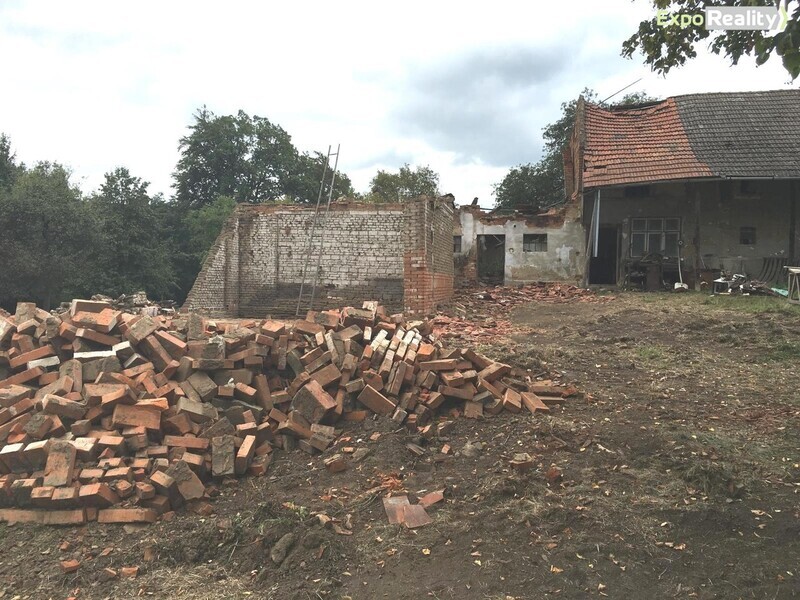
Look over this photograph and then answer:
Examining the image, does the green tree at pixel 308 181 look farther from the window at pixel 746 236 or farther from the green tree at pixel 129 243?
the window at pixel 746 236

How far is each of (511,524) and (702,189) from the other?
1693cm

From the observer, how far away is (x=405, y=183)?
3531cm

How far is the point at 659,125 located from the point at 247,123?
32.8 m

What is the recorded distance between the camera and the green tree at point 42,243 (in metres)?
22.2

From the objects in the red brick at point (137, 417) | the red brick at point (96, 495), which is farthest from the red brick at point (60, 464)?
the red brick at point (137, 417)

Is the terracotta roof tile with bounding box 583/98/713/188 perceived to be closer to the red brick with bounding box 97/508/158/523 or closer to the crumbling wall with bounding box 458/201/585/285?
the crumbling wall with bounding box 458/201/585/285

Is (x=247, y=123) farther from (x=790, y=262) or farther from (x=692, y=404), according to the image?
(x=692, y=404)

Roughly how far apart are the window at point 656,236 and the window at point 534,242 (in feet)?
10.4

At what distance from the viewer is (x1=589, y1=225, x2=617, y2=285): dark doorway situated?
768 inches

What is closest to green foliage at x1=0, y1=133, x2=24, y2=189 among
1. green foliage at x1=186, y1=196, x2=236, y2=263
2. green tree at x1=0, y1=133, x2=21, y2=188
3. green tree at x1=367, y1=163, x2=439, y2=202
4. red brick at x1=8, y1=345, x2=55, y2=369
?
green tree at x1=0, y1=133, x2=21, y2=188

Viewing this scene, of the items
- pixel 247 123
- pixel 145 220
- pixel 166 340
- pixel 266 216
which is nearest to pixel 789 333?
pixel 166 340

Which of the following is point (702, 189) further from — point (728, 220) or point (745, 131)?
point (745, 131)

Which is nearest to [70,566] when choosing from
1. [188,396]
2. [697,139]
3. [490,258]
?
[188,396]

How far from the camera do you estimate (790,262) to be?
16297 millimetres
